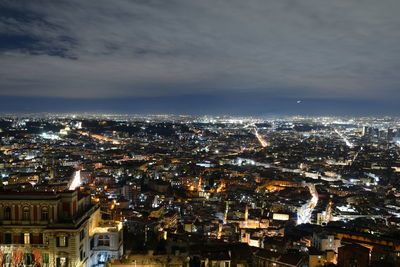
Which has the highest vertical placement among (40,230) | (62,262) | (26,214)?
(26,214)

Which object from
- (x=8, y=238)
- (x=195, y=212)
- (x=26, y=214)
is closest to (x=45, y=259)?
(x=8, y=238)

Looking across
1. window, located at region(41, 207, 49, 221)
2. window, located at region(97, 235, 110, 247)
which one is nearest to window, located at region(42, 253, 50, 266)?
window, located at region(41, 207, 49, 221)

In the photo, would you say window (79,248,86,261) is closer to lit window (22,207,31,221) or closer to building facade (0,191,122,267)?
building facade (0,191,122,267)

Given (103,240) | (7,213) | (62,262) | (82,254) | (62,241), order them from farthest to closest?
1. (103,240)
2. (82,254)
3. (7,213)
4. (62,241)
5. (62,262)

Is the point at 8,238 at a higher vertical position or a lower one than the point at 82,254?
higher

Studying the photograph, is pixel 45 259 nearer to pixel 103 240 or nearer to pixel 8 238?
pixel 8 238

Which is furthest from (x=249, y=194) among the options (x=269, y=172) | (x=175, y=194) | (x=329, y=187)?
(x=269, y=172)

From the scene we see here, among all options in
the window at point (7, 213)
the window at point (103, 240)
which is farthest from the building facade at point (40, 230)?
the window at point (103, 240)

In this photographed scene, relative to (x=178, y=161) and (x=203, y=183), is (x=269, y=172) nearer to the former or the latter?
(x=203, y=183)

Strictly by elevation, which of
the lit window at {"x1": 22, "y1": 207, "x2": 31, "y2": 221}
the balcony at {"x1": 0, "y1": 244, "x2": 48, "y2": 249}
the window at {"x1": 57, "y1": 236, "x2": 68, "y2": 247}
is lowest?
the balcony at {"x1": 0, "y1": 244, "x2": 48, "y2": 249}
